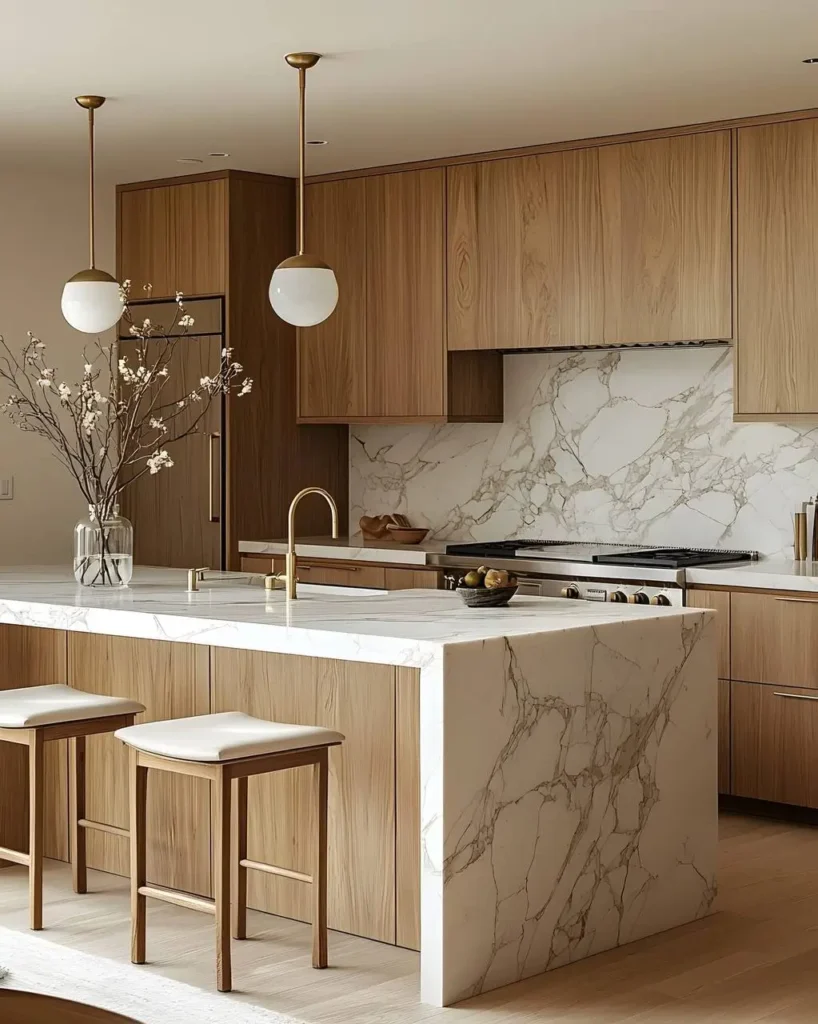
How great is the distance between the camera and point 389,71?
4.64 meters

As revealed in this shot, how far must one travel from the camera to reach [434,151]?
19.8 ft

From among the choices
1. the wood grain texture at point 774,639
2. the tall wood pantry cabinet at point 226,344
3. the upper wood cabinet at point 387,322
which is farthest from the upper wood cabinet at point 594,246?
the wood grain texture at point 774,639

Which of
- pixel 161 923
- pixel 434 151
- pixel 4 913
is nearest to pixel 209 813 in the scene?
pixel 161 923

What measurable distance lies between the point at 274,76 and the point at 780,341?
2.06 metres

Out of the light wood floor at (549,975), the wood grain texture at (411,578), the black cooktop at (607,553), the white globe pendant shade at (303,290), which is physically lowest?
the light wood floor at (549,975)

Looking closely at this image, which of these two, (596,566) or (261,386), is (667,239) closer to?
(596,566)

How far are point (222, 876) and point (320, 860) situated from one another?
0.29 m

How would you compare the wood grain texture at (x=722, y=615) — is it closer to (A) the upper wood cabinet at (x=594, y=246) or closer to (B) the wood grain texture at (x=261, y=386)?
(A) the upper wood cabinet at (x=594, y=246)

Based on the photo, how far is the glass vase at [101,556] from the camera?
15.3ft

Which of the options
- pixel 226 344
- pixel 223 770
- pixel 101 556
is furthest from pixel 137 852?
pixel 226 344

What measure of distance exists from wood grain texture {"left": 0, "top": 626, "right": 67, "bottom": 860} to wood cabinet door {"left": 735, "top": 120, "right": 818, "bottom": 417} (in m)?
2.65

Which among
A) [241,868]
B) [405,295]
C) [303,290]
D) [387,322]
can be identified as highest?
[405,295]

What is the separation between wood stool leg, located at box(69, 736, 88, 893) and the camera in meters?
4.25

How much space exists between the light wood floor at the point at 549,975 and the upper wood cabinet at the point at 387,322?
8.80 ft
